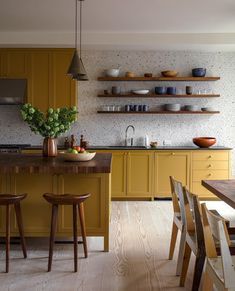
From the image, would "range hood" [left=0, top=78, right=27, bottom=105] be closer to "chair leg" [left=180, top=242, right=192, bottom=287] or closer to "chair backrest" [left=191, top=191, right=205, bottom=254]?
"chair leg" [left=180, top=242, right=192, bottom=287]

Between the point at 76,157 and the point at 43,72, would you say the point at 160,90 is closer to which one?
the point at 43,72

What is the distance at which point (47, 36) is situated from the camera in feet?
19.9

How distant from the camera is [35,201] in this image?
12.6 feet

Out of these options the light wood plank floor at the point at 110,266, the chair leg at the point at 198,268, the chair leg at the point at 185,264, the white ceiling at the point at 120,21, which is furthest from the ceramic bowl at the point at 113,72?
the chair leg at the point at 198,268

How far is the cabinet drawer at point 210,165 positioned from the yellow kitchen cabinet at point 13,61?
3.09 metres

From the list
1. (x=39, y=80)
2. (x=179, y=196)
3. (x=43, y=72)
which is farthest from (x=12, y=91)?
(x=179, y=196)

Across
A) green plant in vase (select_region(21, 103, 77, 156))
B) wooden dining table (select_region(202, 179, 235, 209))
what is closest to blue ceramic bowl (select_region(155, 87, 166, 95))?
green plant in vase (select_region(21, 103, 77, 156))

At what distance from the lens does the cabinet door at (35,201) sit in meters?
3.81

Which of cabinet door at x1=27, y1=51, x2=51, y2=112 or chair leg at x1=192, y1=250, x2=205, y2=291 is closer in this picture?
chair leg at x1=192, y1=250, x2=205, y2=291

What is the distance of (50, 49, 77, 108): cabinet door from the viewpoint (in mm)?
6238

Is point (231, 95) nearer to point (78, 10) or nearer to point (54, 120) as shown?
point (78, 10)

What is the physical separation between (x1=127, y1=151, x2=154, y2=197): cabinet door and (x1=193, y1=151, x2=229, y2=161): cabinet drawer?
72 centimetres

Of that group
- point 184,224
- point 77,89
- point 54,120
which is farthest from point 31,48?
point 184,224

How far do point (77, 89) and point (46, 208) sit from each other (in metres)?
3.17
